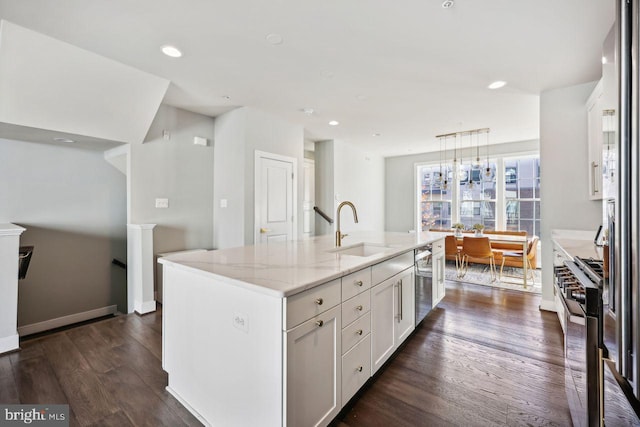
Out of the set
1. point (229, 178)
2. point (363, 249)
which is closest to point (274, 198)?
point (229, 178)

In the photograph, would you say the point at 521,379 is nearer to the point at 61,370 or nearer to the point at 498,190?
the point at 61,370

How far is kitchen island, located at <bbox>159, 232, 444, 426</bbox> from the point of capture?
119 cm

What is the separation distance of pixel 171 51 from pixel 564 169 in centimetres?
431

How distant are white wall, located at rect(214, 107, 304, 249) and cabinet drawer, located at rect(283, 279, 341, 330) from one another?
105 inches

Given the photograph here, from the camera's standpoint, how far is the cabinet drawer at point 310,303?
116 cm

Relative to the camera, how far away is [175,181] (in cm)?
383

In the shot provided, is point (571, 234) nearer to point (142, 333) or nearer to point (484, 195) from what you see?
point (484, 195)

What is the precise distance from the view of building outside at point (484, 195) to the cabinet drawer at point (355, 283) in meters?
4.41

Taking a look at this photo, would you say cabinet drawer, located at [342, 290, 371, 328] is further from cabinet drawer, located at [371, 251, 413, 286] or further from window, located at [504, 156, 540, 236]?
window, located at [504, 156, 540, 236]

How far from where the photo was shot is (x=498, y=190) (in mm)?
6238

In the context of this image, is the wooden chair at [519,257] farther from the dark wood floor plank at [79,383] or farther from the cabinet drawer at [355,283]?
the dark wood floor plank at [79,383]

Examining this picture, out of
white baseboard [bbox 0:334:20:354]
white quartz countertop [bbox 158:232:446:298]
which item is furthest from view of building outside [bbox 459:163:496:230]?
white baseboard [bbox 0:334:20:354]

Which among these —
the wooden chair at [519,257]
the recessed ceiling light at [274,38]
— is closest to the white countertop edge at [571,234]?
the wooden chair at [519,257]

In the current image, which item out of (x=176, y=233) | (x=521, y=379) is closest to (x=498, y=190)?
(x=521, y=379)
